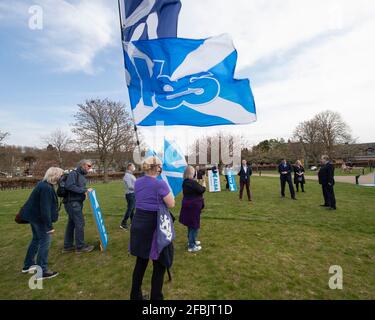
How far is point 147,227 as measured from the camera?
276cm

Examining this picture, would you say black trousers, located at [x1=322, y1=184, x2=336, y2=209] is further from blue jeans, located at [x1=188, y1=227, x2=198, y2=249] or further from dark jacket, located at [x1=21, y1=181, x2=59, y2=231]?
dark jacket, located at [x1=21, y1=181, x2=59, y2=231]

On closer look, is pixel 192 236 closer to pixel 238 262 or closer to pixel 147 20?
pixel 238 262

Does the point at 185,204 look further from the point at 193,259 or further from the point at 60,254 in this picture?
the point at 60,254

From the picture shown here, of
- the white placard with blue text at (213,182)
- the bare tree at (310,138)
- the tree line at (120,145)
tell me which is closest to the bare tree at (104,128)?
the tree line at (120,145)

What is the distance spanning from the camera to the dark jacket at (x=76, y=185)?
4.85 meters

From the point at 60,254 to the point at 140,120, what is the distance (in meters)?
3.57

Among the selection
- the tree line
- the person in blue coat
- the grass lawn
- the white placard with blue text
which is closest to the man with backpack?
the grass lawn

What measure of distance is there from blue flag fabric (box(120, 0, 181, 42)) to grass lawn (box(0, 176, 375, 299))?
478 centimetres

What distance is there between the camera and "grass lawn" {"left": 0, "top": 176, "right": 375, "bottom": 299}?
11.4 feet

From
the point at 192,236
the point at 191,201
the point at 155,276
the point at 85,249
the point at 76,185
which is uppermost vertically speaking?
the point at 76,185

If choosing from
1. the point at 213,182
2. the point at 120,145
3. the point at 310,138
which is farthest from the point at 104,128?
the point at 310,138

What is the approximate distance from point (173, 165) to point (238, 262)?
7.42 ft
